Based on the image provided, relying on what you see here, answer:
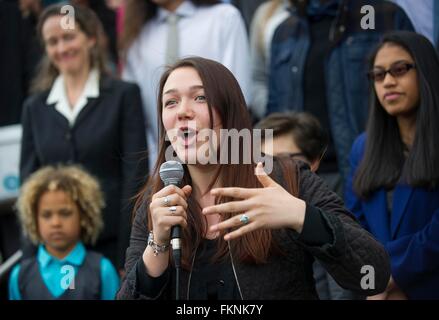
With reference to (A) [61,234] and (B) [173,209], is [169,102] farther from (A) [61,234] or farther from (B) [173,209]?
(A) [61,234]

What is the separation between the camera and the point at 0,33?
246 inches

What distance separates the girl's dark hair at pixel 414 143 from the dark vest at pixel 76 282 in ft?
4.86

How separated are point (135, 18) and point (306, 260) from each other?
2873 millimetres

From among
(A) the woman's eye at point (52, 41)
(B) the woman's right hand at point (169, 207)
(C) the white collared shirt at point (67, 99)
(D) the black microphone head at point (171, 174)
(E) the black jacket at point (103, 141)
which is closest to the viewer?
(B) the woman's right hand at point (169, 207)

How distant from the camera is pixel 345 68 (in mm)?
5000

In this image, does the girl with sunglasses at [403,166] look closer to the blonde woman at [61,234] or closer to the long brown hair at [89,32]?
the blonde woman at [61,234]

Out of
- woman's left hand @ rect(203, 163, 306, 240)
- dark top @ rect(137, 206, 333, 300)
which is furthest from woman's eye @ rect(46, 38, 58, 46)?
woman's left hand @ rect(203, 163, 306, 240)

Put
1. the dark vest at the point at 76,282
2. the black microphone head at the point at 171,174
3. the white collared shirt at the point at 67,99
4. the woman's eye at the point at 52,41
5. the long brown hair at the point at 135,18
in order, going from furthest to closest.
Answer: the long brown hair at the point at 135,18
the woman's eye at the point at 52,41
the white collared shirt at the point at 67,99
the dark vest at the point at 76,282
the black microphone head at the point at 171,174

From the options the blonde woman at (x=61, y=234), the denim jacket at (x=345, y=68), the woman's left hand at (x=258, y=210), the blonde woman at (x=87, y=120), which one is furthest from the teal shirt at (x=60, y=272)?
the woman's left hand at (x=258, y=210)

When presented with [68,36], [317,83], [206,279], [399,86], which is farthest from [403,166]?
[68,36]

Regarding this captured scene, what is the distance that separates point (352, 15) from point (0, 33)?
2634 mm

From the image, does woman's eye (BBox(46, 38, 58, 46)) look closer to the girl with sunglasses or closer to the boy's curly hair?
the boy's curly hair

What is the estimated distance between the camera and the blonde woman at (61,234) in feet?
15.3

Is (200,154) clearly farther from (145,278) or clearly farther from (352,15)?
(352,15)
